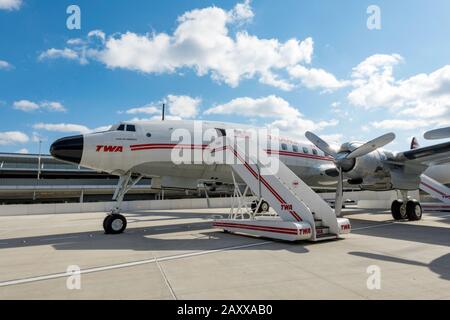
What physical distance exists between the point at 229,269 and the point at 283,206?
13.7 feet

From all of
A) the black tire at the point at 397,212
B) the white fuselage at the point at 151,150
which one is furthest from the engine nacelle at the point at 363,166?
the black tire at the point at 397,212

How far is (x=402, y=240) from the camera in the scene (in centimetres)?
920

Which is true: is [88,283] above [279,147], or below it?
below

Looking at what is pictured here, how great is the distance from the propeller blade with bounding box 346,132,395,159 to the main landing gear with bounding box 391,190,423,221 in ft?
16.8

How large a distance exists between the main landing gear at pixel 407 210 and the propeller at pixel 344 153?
15.6ft

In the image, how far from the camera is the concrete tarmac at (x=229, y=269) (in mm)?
4418

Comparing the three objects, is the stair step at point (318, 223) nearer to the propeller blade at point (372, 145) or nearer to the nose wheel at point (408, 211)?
the propeller blade at point (372, 145)

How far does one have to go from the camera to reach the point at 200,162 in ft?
40.1

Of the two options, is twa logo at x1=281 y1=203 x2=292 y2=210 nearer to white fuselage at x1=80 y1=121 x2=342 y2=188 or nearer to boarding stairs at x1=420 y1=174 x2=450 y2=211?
white fuselage at x1=80 y1=121 x2=342 y2=188

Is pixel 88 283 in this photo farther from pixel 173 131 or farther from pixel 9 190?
pixel 9 190

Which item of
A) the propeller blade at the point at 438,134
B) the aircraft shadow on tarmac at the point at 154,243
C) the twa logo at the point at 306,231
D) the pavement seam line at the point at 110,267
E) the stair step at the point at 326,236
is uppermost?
the propeller blade at the point at 438,134

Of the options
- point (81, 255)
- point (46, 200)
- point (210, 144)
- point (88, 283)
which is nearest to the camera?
point (88, 283)
